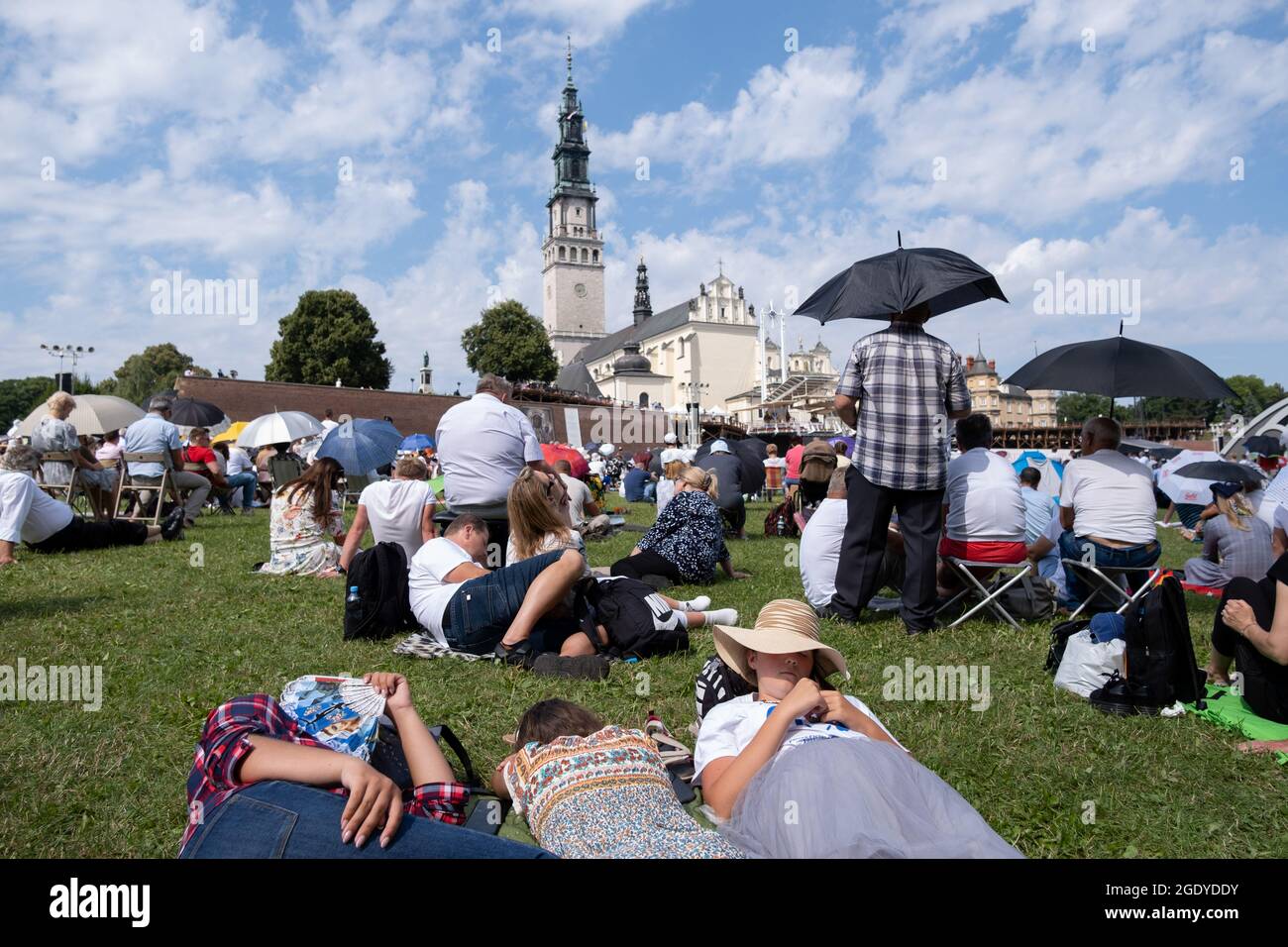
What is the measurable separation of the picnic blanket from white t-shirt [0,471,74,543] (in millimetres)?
9948

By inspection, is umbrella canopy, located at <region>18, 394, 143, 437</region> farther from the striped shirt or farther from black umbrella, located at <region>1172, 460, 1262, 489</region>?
black umbrella, located at <region>1172, 460, 1262, 489</region>

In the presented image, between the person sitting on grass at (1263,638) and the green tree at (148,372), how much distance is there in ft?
215

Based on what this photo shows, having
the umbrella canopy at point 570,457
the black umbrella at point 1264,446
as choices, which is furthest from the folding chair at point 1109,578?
the black umbrella at point 1264,446

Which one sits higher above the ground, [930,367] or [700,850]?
[930,367]

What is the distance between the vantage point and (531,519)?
18.2 ft

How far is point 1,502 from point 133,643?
465cm

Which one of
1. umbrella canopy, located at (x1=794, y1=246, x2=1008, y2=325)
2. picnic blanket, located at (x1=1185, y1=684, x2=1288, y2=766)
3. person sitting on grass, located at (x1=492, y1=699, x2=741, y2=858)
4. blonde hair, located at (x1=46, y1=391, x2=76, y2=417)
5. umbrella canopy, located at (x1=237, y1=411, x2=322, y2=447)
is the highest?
umbrella canopy, located at (x1=794, y1=246, x2=1008, y2=325)

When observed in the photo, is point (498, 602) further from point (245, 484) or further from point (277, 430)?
point (245, 484)

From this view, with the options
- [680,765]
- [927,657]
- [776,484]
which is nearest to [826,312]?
[927,657]

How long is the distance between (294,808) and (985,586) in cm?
545

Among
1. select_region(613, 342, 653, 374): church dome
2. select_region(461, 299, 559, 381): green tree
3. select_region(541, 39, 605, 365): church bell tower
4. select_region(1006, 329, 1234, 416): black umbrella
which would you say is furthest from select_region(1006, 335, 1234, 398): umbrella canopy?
select_region(541, 39, 605, 365): church bell tower

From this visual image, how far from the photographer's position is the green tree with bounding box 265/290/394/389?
57.2m

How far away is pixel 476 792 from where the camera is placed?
3107 mm
